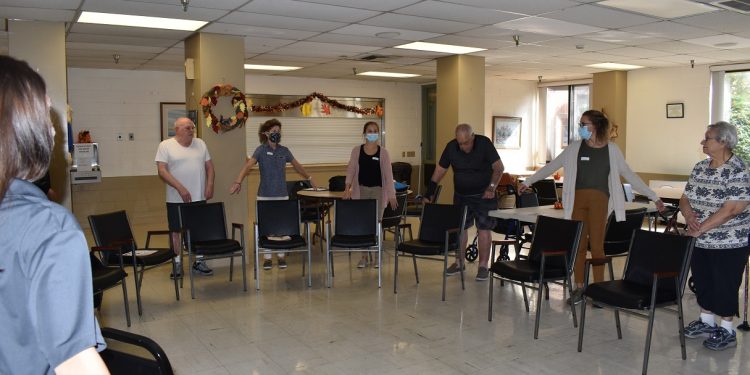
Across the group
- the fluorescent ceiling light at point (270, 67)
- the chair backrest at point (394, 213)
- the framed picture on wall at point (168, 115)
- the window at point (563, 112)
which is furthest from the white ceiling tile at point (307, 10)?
the window at point (563, 112)

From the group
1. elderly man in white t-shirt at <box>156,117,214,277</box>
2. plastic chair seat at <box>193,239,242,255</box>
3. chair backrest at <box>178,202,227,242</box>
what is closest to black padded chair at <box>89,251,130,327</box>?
plastic chair seat at <box>193,239,242,255</box>

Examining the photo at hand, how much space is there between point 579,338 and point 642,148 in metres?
8.25

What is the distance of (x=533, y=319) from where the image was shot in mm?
4867

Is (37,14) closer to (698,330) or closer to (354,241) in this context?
(354,241)

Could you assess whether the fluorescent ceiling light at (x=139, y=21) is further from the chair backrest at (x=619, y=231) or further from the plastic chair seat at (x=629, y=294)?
the plastic chair seat at (x=629, y=294)

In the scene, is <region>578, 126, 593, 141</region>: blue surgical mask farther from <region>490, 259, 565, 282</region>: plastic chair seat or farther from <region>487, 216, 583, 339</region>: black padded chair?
<region>490, 259, 565, 282</region>: plastic chair seat

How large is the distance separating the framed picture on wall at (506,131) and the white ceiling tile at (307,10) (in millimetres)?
7029

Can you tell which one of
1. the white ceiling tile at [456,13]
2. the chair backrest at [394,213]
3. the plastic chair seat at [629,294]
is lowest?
the plastic chair seat at [629,294]

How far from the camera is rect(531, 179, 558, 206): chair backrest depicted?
791 cm

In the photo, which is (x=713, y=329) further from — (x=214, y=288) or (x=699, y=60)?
(x=699, y=60)

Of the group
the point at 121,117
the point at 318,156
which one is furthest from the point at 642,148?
the point at 121,117

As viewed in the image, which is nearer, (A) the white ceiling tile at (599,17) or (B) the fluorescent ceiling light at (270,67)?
(A) the white ceiling tile at (599,17)

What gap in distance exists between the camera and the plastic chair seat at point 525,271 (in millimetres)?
4469

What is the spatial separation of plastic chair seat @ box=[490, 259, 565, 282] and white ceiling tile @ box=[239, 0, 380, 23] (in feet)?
8.97
